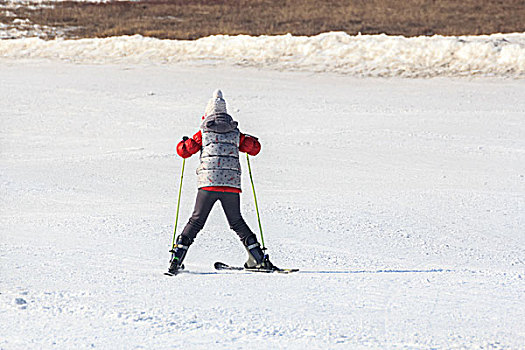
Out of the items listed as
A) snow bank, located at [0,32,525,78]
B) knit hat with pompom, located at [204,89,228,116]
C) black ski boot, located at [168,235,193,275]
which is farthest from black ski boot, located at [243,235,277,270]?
snow bank, located at [0,32,525,78]

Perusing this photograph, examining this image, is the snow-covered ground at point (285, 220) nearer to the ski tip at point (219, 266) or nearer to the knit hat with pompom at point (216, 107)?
the ski tip at point (219, 266)

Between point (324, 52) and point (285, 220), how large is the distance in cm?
1441

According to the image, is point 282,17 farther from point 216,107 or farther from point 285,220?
point 216,107

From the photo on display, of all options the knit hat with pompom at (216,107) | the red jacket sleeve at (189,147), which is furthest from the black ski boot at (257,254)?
the knit hat with pompom at (216,107)

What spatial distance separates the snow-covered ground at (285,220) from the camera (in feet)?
15.0

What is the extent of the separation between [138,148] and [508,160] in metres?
6.11

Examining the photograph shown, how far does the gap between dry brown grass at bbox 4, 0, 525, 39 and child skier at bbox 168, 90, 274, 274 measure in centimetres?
1937

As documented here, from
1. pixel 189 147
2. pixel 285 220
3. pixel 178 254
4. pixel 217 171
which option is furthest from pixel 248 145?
pixel 285 220

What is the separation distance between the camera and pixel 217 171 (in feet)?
19.0

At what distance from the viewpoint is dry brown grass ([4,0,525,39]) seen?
2555cm

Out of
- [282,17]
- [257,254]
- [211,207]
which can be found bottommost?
[257,254]

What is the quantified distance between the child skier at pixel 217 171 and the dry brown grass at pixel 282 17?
1937 cm

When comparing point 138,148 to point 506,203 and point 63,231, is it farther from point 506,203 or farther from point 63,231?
point 506,203

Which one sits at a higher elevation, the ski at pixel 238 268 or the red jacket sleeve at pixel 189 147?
A: the red jacket sleeve at pixel 189 147
